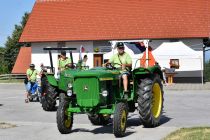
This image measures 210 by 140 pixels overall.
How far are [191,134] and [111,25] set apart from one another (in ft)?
A: 120

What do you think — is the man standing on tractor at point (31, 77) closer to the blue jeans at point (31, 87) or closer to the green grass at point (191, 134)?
the blue jeans at point (31, 87)

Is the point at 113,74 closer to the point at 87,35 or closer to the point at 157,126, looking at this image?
the point at 157,126

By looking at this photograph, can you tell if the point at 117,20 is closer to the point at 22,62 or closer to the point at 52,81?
the point at 22,62

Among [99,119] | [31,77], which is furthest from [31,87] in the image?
[99,119]

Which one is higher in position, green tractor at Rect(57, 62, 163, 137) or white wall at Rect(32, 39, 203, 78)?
white wall at Rect(32, 39, 203, 78)

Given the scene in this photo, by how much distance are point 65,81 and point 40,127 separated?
140cm

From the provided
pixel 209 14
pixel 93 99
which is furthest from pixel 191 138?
pixel 209 14

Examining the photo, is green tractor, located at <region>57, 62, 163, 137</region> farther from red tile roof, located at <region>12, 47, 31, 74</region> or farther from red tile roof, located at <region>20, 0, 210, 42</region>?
red tile roof, located at <region>12, 47, 31, 74</region>

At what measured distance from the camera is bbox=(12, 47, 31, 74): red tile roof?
54.0 meters

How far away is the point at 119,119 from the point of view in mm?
10945

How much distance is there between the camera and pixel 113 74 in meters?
11.8

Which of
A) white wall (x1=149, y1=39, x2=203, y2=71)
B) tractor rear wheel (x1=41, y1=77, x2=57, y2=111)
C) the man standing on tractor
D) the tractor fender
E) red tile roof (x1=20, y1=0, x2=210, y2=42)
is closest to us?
the tractor fender

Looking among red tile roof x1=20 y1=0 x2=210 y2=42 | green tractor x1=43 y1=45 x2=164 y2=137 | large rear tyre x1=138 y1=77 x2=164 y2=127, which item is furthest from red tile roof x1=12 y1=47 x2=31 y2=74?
green tractor x1=43 y1=45 x2=164 y2=137

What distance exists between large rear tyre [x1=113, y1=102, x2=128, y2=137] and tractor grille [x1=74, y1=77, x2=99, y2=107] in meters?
0.54
